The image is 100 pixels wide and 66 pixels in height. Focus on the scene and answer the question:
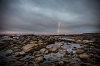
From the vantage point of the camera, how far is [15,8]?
2.40 m

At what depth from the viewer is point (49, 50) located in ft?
7.71

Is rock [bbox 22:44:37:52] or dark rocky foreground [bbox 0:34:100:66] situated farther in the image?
rock [bbox 22:44:37:52]

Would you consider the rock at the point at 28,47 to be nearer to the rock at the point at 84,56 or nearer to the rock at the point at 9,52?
the rock at the point at 9,52

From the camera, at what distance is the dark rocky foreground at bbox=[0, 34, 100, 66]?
212cm

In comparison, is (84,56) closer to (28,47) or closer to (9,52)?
(28,47)

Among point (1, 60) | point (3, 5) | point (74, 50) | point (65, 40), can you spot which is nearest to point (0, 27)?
point (3, 5)

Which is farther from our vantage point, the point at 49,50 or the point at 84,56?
the point at 49,50

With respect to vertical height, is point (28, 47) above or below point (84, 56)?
above

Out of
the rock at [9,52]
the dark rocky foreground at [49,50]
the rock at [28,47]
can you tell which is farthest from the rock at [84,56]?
the rock at [9,52]

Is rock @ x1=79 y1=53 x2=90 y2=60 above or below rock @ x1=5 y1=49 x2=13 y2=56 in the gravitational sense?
below

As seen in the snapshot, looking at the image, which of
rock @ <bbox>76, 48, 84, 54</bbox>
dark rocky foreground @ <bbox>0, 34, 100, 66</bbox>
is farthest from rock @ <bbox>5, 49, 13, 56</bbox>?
rock @ <bbox>76, 48, 84, 54</bbox>

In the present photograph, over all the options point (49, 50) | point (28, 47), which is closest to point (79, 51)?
point (49, 50)

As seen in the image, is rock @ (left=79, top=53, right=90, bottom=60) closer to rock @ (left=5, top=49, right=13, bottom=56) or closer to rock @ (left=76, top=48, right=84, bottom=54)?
rock @ (left=76, top=48, right=84, bottom=54)

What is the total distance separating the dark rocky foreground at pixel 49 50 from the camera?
2.12 m
